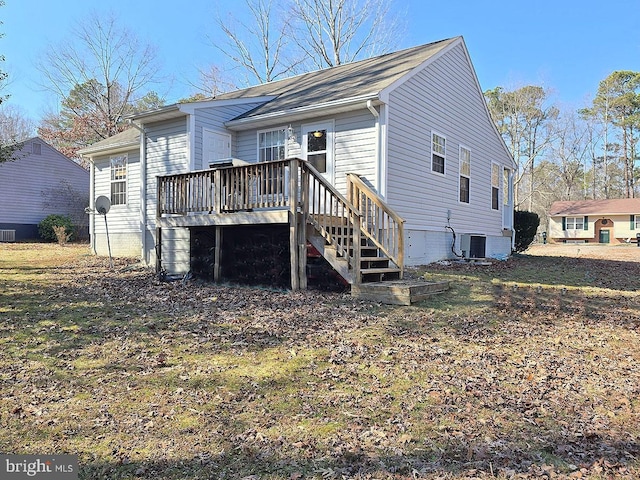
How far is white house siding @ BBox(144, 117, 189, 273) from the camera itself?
10.5m

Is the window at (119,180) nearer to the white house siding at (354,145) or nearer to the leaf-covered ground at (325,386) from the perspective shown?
the white house siding at (354,145)

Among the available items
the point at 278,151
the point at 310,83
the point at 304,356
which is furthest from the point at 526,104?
the point at 304,356

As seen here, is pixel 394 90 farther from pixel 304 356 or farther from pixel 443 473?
pixel 443 473

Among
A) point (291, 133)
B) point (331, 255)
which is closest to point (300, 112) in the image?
point (291, 133)

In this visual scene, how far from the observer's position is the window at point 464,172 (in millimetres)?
13234

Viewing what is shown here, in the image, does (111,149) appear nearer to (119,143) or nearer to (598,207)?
(119,143)

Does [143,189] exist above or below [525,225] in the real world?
above

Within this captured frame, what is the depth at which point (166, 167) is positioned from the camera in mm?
11844

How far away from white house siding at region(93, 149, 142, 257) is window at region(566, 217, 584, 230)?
39.3 meters

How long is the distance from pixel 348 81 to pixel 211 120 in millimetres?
3659

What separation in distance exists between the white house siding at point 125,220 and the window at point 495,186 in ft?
38.0

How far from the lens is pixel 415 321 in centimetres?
582

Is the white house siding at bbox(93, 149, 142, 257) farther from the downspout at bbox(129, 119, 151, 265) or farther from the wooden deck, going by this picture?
the wooden deck

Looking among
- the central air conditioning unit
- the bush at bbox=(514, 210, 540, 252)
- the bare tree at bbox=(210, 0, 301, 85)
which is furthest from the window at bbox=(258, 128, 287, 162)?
the bare tree at bbox=(210, 0, 301, 85)
